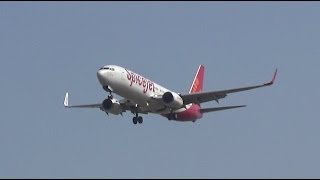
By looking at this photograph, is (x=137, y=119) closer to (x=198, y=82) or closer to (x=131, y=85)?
(x=131, y=85)

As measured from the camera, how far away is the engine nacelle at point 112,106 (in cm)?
7806

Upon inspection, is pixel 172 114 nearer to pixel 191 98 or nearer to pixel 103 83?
pixel 191 98

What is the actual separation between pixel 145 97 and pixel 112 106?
3.68 meters

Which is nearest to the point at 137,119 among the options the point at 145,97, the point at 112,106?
the point at 112,106

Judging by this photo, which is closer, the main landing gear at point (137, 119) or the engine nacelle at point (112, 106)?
the engine nacelle at point (112, 106)

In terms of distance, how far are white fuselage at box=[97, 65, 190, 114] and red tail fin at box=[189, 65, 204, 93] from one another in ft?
49.1

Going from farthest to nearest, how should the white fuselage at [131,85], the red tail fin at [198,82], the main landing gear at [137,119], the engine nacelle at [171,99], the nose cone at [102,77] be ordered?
the red tail fin at [198,82], the main landing gear at [137,119], the engine nacelle at [171,99], the white fuselage at [131,85], the nose cone at [102,77]

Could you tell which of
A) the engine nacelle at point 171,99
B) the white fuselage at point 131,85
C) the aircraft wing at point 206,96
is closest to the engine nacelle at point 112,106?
→ the white fuselage at point 131,85

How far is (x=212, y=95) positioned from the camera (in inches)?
3054

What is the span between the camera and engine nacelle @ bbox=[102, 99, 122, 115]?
78062 mm

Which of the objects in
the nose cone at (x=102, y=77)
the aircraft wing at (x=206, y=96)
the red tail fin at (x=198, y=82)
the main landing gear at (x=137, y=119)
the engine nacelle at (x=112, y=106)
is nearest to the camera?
the nose cone at (x=102, y=77)

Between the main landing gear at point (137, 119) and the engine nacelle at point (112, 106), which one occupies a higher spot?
the engine nacelle at point (112, 106)

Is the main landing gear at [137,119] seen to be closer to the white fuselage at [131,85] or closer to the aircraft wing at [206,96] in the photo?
the white fuselage at [131,85]

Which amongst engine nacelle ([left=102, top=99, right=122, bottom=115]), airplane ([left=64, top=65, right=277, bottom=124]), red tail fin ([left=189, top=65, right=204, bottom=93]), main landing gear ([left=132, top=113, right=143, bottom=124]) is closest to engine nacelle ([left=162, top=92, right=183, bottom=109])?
airplane ([left=64, top=65, right=277, bottom=124])
